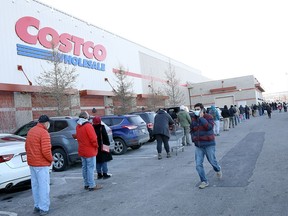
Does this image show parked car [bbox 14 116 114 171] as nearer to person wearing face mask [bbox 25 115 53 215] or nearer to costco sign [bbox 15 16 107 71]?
person wearing face mask [bbox 25 115 53 215]

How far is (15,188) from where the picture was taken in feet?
27.8

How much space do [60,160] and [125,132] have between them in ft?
11.6

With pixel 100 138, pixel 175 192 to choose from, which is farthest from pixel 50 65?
pixel 175 192

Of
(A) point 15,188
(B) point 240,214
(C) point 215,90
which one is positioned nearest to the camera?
(B) point 240,214

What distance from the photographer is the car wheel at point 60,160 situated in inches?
404

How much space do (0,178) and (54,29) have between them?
21921 mm

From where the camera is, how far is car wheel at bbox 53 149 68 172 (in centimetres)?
1025

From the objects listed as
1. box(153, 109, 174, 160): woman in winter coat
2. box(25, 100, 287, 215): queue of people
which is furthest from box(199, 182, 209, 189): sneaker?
box(153, 109, 174, 160): woman in winter coat

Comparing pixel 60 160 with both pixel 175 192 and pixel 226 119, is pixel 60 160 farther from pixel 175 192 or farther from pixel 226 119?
pixel 226 119

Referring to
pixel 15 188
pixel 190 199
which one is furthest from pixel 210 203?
pixel 15 188

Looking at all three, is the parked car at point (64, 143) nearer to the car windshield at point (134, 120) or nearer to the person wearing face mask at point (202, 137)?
the car windshield at point (134, 120)

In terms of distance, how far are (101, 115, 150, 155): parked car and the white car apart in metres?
5.91

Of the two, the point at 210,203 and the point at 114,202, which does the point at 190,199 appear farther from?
the point at 114,202

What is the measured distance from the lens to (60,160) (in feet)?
34.0
